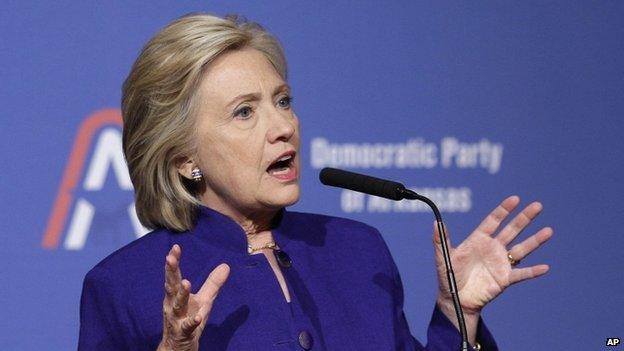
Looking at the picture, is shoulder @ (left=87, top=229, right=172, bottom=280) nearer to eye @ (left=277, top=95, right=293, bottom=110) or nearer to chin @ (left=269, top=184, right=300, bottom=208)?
chin @ (left=269, top=184, right=300, bottom=208)

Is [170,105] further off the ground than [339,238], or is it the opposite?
[170,105]

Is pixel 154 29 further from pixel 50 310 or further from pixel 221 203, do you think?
pixel 221 203

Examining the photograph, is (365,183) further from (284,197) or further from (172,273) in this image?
(172,273)

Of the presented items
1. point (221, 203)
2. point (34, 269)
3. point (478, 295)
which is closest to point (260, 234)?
point (221, 203)

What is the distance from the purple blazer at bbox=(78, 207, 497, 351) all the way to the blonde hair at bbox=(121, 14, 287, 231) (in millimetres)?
58

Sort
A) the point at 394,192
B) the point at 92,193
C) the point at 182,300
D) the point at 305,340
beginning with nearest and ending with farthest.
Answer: the point at 182,300 → the point at 394,192 → the point at 305,340 → the point at 92,193

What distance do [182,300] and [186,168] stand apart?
0.54 metres

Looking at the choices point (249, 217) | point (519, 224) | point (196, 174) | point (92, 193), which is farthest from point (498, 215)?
point (92, 193)

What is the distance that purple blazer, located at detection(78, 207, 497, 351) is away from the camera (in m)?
2.20

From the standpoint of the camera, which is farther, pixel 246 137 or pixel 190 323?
pixel 246 137

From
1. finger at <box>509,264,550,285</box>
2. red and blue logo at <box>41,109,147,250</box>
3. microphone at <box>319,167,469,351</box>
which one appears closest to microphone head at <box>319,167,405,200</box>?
microphone at <box>319,167,469,351</box>

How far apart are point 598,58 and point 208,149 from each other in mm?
1680

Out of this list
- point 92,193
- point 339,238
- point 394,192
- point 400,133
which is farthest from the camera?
point 400,133

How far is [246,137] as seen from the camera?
2273 millimetres
